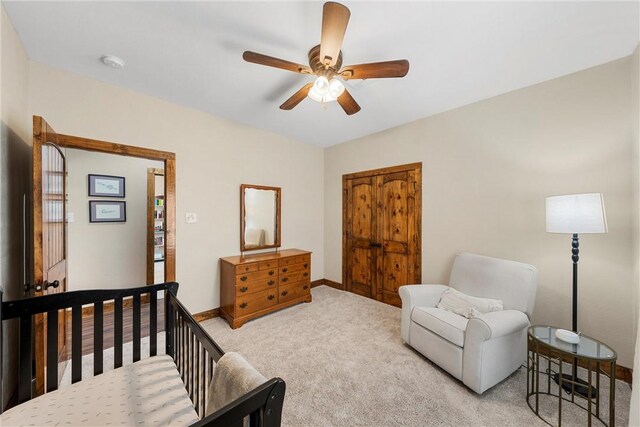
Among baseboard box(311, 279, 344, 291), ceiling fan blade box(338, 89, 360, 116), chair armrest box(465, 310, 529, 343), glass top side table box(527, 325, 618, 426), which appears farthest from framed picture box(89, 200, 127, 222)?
glass top side table box(527, 325, 618, 426)

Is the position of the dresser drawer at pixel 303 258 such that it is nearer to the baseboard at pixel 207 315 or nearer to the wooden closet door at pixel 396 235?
the wooden closet door at pixel 396 235

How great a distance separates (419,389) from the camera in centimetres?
183

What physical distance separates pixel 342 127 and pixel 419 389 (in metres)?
3.07

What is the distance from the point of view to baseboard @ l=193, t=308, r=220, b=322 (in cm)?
296

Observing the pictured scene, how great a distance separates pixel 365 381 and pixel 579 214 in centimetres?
198

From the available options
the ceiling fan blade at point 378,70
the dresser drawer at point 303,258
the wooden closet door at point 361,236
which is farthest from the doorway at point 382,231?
the ceiling fan blade at point 378,70

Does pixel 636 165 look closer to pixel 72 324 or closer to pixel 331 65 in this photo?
pixel 331 65

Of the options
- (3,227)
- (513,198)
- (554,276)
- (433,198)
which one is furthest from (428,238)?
(3,227)

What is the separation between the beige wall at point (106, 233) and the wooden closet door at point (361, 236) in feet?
10.1

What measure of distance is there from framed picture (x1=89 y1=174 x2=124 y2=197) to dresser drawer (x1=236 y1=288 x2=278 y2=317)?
237 cm

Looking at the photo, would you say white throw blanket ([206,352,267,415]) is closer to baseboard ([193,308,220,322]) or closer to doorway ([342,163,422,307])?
baseboard ([193,308,220,322])

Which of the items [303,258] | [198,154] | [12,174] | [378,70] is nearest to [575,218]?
[378,70]

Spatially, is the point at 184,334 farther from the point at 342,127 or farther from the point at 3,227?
the point at 342,127

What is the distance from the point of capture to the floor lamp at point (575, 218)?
1.68 m
